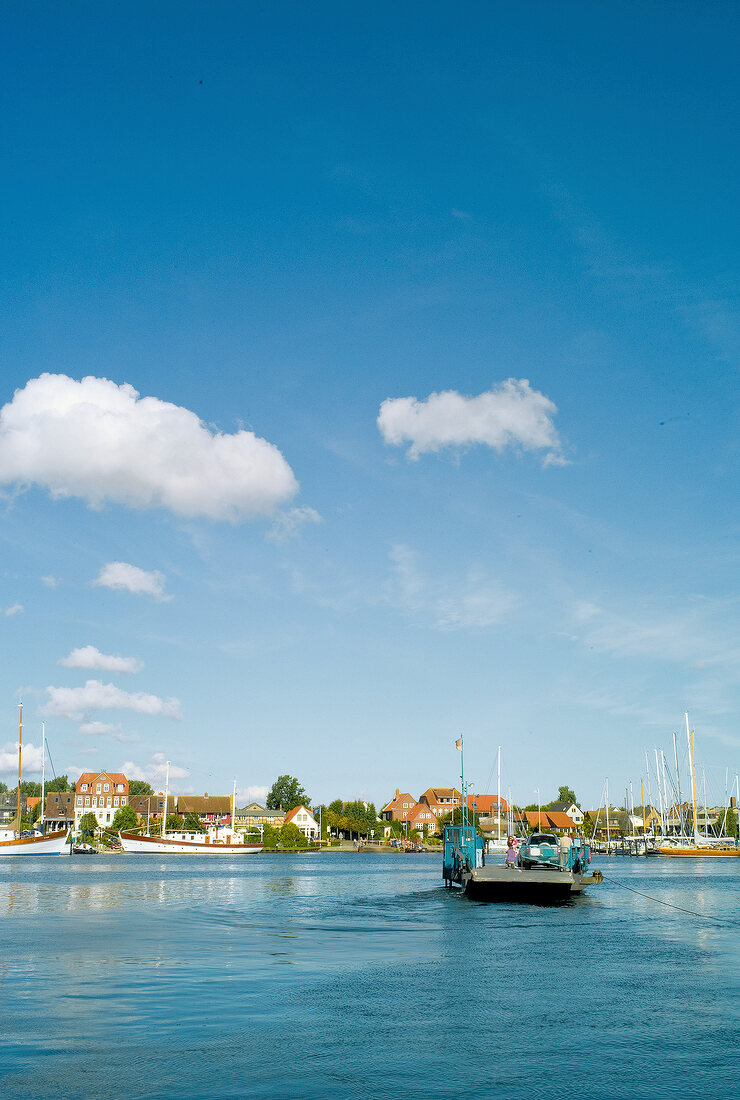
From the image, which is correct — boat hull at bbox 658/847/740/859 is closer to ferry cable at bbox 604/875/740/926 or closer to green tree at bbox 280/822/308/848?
green tree at bbox 280/822/308/848

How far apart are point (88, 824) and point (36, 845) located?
173 ft

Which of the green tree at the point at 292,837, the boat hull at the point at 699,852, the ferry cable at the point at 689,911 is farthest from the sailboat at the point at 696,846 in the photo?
the ferry cable at the point at 689,911

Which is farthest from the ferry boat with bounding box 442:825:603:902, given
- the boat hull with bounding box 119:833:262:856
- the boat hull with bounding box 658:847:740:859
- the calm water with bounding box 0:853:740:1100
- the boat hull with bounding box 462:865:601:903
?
the boat hull with bounding box 658:847:740:859

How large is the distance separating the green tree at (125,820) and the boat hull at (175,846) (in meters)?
17.3

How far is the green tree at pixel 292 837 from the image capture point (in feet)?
611

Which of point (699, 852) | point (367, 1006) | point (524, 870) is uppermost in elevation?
point (367, 1006)

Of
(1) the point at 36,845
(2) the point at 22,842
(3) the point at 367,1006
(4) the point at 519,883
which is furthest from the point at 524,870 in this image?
(1) the point at 36,845

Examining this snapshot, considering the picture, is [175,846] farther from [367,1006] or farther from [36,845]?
[367,1006]

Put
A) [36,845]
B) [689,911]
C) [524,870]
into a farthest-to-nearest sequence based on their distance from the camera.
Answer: [36,845] → [524,870] → [689,911]

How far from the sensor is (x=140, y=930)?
39938 mm

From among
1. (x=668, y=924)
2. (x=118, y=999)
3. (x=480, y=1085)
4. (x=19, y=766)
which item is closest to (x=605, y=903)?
(x=668, y=924)

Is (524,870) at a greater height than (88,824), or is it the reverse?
(524,870)

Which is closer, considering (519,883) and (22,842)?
(519,883)

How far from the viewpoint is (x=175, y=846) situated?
164750mm
